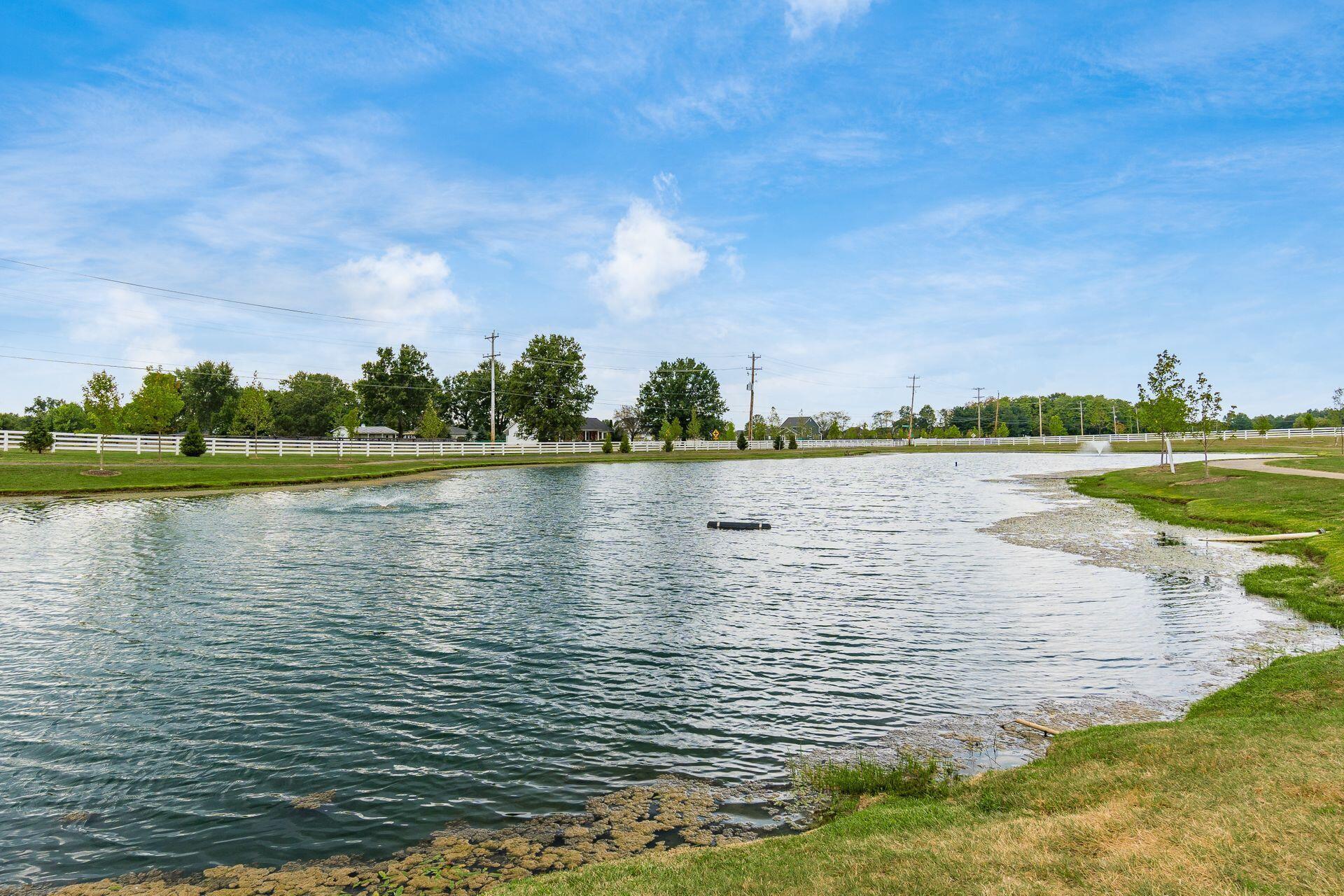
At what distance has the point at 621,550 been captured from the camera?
85.9 feet

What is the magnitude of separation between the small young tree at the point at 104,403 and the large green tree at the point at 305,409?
1268 inches

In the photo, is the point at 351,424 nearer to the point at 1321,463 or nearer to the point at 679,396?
the point at 679,396

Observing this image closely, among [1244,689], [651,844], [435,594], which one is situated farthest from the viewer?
[435,594]

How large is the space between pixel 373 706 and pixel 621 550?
589 inches

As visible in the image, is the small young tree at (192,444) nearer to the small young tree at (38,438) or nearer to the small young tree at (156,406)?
the small young tree at (156,406)

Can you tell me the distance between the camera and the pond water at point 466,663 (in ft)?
28.2

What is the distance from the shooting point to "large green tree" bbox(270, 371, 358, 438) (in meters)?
133

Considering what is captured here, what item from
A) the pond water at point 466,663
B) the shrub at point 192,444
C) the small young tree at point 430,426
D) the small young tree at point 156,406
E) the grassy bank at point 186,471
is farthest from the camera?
the small young tree at point 430,426

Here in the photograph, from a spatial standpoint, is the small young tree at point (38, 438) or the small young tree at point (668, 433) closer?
the small young tree at point (38, 438)

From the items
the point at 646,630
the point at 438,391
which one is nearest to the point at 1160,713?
the point at 646,630

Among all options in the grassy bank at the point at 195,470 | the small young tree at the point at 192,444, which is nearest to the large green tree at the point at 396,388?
the grassy bank at the point at 195,470

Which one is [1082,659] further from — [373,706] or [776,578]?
[373,706]

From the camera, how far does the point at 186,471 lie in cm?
4938

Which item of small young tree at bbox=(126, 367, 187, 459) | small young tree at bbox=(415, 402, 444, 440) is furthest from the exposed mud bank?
small young tree at bbox=(415, 402, 444, 440)
